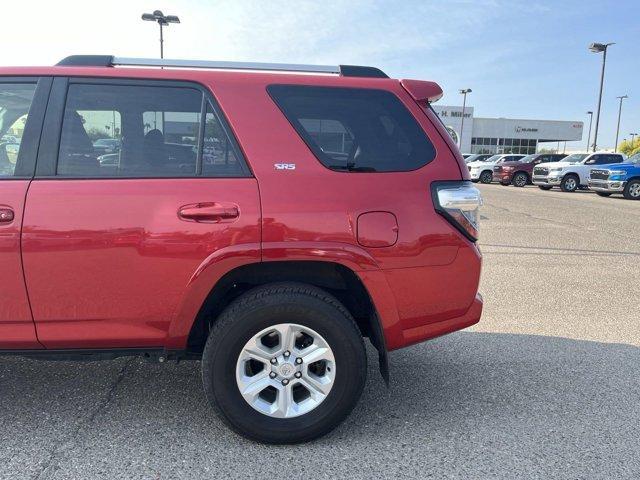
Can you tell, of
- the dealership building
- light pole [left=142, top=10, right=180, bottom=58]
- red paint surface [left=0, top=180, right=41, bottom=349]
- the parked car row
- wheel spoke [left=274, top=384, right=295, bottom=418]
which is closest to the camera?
red paint surface [left=0, top=180, right=41, bottom=349]

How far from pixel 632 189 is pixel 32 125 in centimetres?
2160

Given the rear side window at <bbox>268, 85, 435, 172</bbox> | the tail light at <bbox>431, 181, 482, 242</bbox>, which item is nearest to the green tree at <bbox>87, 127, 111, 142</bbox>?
the rear side window at <bbox>268, 85, 435, 172</bbox>

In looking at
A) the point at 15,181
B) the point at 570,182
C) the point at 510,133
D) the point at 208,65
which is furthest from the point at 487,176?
the point at 510,133

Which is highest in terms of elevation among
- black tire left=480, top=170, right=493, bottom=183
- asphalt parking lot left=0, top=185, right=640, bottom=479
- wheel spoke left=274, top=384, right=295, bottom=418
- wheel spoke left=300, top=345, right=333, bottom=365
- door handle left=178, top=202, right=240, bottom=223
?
door handle left=178, top=202, right=240, bottom=223

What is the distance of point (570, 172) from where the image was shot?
2298 cm

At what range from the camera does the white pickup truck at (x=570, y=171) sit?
22.2 m

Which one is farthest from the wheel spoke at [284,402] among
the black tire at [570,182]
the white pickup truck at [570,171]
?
the black tire at [570,182]

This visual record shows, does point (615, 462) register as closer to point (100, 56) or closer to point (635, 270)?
point (100, 56)

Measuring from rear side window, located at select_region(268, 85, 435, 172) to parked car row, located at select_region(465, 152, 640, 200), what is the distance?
19802 mm

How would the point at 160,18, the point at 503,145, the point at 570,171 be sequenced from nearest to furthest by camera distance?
the point at 160,18 → the point at 570,171 → the point at 503,145

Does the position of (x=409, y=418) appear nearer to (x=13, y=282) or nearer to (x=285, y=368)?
(x=285, y=368)

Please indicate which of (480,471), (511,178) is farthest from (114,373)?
(511,178)

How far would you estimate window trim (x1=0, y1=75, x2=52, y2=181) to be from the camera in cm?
260

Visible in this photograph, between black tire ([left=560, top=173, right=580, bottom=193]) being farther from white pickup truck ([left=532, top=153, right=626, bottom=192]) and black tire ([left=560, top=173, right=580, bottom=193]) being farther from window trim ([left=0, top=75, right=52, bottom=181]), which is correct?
window trim ([left=0, top=75, right=52, bottom=181])
